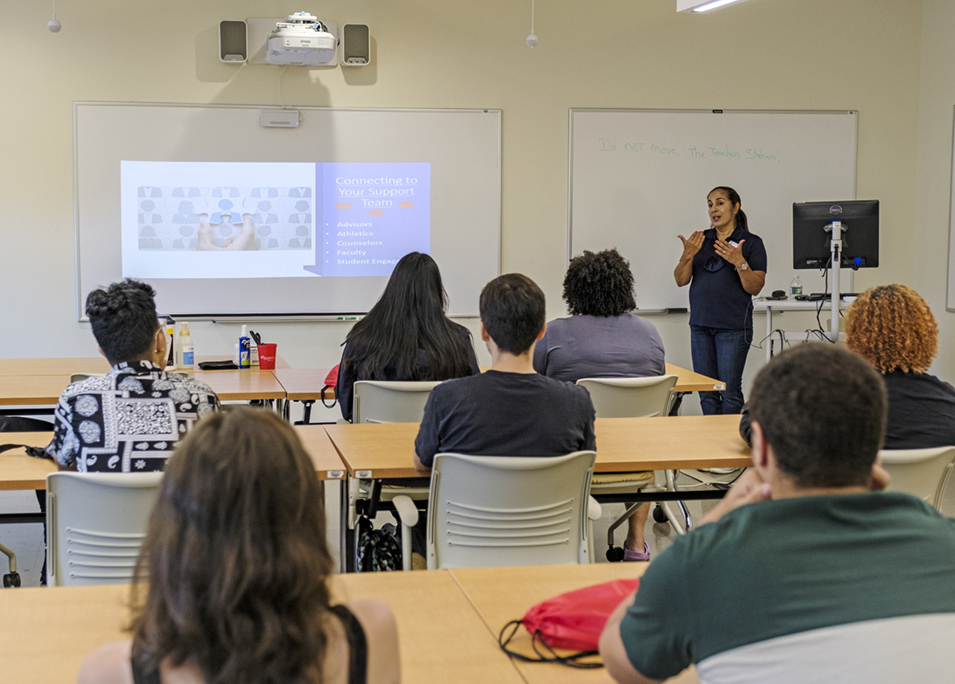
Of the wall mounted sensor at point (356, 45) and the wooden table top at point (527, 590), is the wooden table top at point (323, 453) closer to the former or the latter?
the wooden table top at point (527, 590)

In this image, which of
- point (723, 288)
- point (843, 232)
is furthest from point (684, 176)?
point (843, 232)

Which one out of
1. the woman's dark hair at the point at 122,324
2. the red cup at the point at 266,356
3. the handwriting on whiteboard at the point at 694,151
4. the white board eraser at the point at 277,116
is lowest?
the red cup at the point at 266,356

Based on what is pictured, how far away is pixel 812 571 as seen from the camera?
0.98 metres

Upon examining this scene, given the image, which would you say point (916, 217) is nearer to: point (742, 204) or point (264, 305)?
point (742, 204)

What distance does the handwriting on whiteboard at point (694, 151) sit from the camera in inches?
245

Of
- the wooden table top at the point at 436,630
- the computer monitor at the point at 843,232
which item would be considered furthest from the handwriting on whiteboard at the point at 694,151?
Result: the wooden table top at the point at 436,630

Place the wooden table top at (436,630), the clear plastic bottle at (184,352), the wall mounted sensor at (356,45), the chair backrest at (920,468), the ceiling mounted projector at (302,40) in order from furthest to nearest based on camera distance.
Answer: the wall mounted sensor at (356,45) → the ceiling mounted projector at (302,40) → the clear plastic bottle at (184,352) → the chair backrest at (920,468) → the wooden table top at (436,630)

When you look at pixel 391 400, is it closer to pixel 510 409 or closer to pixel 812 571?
pixel 510 409

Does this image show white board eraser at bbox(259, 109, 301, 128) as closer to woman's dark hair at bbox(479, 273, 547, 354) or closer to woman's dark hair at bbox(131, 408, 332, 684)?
woman's dark hair at bbox(479, 273, 547, 354)

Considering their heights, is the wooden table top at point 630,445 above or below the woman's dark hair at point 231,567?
below

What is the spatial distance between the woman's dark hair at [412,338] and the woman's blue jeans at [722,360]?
2782mm

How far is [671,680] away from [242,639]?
68 cm

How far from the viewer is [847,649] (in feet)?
3.15

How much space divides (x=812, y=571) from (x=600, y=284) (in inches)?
110
